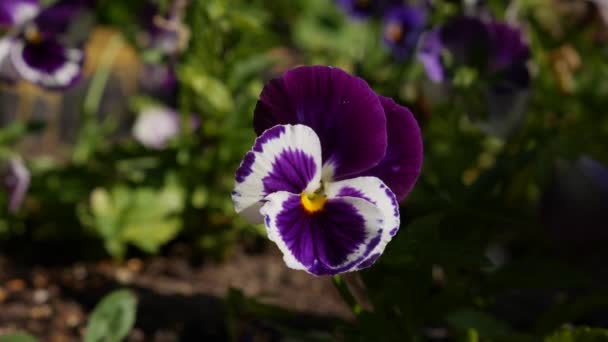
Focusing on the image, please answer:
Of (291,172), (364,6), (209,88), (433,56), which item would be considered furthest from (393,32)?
(291,172)

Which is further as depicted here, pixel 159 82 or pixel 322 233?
pixel 159 82

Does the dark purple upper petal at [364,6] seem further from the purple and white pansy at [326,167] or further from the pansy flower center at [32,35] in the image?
the purple and white pansy at [326,167]

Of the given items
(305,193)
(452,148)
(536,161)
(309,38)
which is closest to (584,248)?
(536,161)

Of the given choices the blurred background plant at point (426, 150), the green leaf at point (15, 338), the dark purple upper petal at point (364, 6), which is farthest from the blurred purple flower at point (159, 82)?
the green leaf at point (15, 338)

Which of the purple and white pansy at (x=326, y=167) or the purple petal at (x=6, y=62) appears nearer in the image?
the purple and white pansy at (x=326, y=167)

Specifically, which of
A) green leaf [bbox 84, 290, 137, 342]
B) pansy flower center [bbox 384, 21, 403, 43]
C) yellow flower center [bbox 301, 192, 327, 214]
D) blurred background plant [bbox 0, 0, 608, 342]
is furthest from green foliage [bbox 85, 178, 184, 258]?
yellow flower center [bbox 301, 192, 327, 214]

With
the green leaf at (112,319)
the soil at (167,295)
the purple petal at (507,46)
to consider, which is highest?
the purple petal at (507,46)

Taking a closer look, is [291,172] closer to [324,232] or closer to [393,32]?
[324,232]
